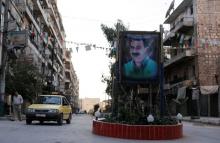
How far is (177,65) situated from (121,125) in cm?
4307

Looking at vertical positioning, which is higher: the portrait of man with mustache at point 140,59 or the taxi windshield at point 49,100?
the portrait of man with mustache at point 140,59

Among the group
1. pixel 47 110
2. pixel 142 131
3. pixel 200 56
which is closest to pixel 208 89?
pixel 200 56

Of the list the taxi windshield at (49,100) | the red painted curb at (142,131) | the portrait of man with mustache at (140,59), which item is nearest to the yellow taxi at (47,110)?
the taxi windshield at (49,100)

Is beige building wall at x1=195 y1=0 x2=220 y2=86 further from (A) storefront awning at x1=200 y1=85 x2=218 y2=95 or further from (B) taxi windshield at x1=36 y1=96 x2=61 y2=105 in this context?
(B) taxi windshield at x1=36 y1=96 x2=61 y2=105

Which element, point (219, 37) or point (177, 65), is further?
point (177, 65)

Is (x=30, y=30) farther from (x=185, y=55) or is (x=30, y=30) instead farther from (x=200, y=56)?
(x=200, y=56)

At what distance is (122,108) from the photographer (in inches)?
670

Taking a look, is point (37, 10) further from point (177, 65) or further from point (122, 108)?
point (122, 108)

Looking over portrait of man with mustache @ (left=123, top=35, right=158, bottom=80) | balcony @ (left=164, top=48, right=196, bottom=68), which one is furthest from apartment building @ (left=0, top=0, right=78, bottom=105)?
portrait of man with mustache @ (left=123, top=35, right=158, bottom=80)

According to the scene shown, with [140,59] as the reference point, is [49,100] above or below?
below

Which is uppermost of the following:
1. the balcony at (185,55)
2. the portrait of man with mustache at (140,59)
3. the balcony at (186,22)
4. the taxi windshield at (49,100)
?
the balcony at (186,22)

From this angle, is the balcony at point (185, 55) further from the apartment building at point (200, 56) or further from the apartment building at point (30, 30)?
the apartment building at point (30, 30)

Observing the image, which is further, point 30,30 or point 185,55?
point 30,30

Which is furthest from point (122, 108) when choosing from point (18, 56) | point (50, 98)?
point (18, 56)
